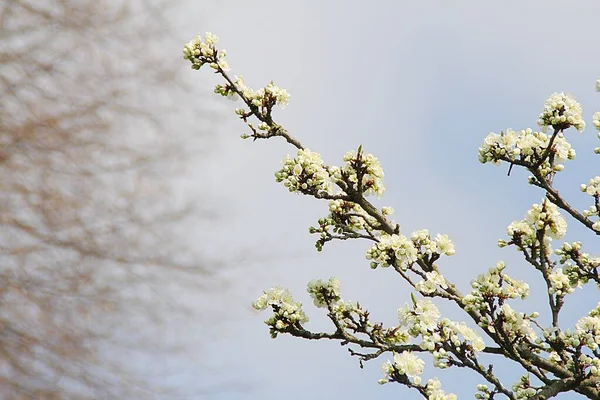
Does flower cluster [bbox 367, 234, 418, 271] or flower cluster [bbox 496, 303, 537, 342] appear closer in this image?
flower cluster [bbox 496, 303, 537, 342]

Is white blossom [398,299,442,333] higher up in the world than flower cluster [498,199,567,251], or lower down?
lower down

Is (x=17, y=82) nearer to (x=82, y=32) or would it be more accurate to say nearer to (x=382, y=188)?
(x=82, y=32)

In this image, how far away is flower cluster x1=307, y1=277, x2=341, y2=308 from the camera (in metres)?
4.15

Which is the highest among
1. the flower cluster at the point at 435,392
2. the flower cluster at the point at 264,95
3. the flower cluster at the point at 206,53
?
the flower cluster at the point at 206,53

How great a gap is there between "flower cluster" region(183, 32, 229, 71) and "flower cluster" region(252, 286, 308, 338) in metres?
1.70

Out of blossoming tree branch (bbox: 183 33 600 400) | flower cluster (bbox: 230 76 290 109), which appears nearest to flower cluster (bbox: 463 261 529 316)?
blossoming tree branch (bbox: 183 33 600 400)

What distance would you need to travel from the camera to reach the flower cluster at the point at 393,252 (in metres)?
3.88

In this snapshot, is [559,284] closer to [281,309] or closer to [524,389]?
[524,389]

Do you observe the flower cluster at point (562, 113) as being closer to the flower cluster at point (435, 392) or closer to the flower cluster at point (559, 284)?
the flower cluster at point (559, 284)

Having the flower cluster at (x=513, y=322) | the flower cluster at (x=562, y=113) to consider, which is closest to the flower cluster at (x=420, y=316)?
the flower cluster at (x=513, y=322)

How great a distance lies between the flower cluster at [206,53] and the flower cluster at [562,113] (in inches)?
88.7

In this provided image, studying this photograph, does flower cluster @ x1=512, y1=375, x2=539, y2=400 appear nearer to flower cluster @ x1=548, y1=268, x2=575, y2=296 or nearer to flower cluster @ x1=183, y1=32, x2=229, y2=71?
flower cluster @ x1=548, y1=268, x2=575, y2=296

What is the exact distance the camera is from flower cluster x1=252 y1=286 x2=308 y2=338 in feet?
13.4

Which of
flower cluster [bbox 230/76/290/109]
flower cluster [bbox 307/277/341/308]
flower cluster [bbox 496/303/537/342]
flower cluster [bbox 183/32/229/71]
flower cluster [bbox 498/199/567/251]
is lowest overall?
flower cluster [bbox 496/303/537/342]
